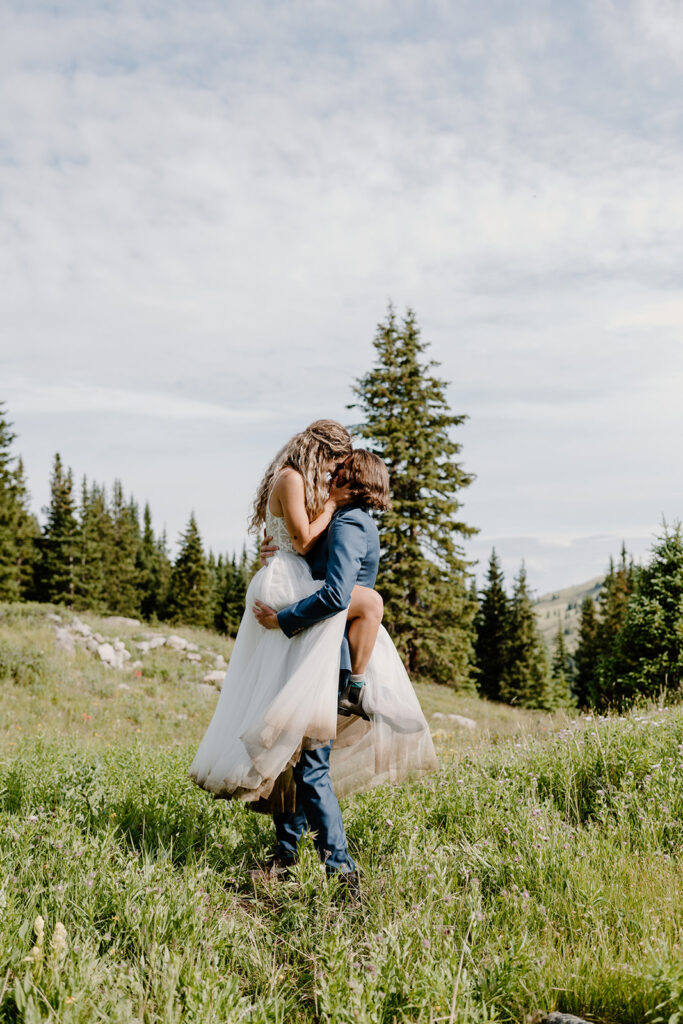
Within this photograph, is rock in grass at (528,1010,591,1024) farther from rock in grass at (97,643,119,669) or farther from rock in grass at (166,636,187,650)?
rock in grass at (166,636,187,650)

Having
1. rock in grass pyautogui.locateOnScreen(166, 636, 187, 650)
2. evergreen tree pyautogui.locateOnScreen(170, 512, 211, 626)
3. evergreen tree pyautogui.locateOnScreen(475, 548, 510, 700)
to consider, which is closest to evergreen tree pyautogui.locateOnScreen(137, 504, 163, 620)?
evergreen tree pyautogui.locateOnScreen(170, 512, 211, 626)

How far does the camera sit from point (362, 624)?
11.8 ft

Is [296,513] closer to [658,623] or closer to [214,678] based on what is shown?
[214,678]

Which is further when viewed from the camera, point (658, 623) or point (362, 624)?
point (658, 623)

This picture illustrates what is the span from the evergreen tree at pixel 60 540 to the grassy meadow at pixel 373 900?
149 feet

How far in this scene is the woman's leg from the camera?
11.7 feet

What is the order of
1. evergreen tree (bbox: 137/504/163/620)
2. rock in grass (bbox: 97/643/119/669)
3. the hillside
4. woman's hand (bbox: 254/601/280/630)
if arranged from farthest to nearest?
evergreen tree (bbox: 137/504/163/620), rock in grass (bbox: 97/643/119/669), the hillside, woman's hand (bbox: 254/601/280/630)

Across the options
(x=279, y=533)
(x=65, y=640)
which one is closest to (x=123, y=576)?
(x=65, y=640)

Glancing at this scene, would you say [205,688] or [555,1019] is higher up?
[555,1019]

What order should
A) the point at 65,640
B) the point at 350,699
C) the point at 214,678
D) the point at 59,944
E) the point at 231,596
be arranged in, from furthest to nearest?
1. the point at 231,596
2. the point at 214,678
3. the point at 65,640
4. the point at 350,699
5. the point at 59,944

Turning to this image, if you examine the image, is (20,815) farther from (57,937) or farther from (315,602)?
(315,602)

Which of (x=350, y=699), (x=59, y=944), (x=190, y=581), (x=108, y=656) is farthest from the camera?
(x=190, y=581)

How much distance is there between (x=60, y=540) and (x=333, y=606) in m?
48.3

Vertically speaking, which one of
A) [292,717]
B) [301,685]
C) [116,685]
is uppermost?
[301,685]
